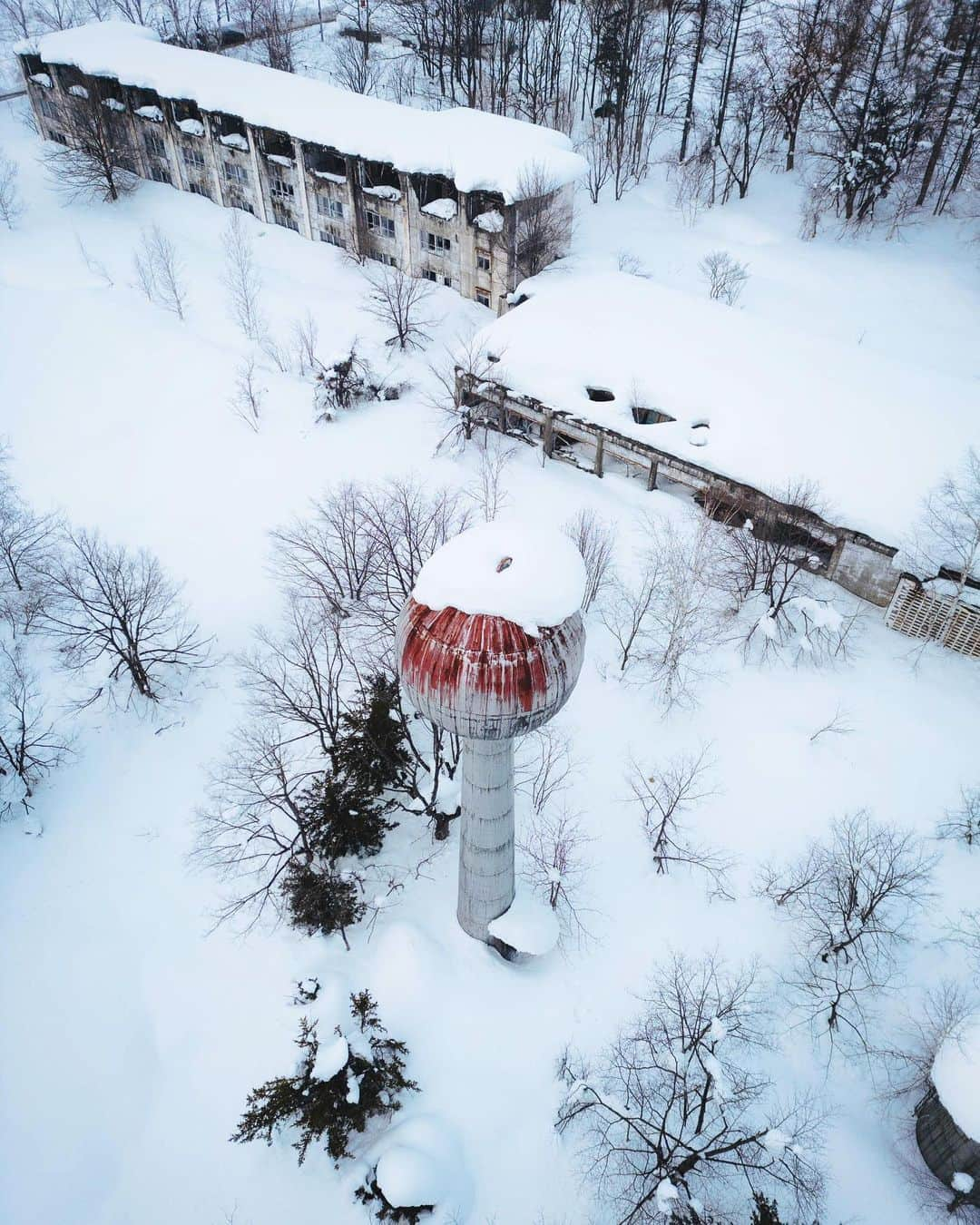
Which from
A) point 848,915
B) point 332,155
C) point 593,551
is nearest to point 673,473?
point 593,551

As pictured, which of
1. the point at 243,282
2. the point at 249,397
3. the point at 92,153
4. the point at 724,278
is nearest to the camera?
the point at 249,397

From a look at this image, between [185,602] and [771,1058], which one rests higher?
[185,602]

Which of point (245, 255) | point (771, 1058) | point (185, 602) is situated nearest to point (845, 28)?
point (245, 255)

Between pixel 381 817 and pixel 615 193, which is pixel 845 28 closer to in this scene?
pixel 615 193

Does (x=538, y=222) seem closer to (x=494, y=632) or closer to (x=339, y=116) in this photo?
(x=339, y=116)

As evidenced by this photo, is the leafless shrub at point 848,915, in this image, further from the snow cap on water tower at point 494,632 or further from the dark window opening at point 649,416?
the dark window opening at point 649,416

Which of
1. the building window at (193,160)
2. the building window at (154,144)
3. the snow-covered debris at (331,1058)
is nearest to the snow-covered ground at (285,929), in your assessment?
the snow-covered debris at (331,1058)
